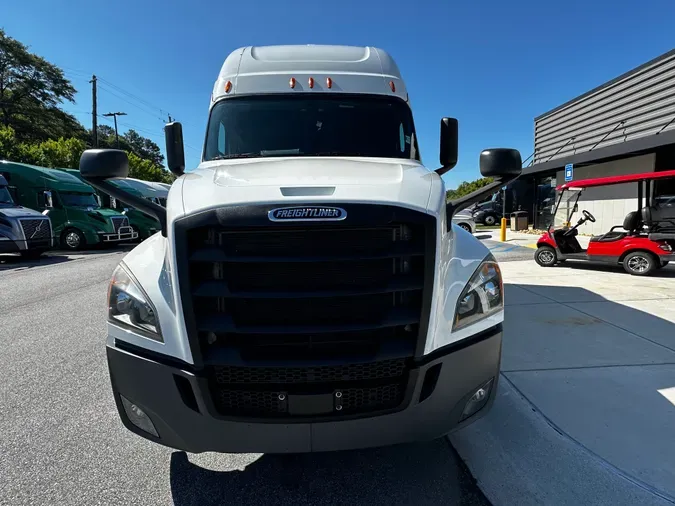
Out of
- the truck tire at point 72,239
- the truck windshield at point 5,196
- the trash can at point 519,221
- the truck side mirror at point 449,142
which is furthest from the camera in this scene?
the trash can at point 519,221

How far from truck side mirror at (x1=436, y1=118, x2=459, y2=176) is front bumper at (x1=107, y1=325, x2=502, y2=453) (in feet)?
6.45

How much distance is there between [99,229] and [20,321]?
36.7 feet

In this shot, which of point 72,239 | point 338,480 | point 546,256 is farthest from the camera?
point 72,239

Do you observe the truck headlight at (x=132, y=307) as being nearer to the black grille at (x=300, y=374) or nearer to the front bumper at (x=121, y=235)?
the black grille at (x=300, y=374)

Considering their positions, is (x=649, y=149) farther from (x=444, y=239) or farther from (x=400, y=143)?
(x=444, y=239)

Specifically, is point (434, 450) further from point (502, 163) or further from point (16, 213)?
point (16, 213)

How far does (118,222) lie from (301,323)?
669 inches

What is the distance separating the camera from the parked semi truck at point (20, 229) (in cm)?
1142

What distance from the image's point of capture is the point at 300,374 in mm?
1791

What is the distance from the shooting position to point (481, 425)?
2.72 metres

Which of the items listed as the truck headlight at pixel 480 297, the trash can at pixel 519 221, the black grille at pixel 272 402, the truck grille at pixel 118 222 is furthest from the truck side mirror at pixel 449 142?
the trash can at pixel 519 221

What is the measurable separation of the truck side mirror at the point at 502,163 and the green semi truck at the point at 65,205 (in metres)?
16.2

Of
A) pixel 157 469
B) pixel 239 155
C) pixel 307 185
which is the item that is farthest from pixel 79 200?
pixel 307 185

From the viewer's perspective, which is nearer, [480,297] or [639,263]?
[480,297]
